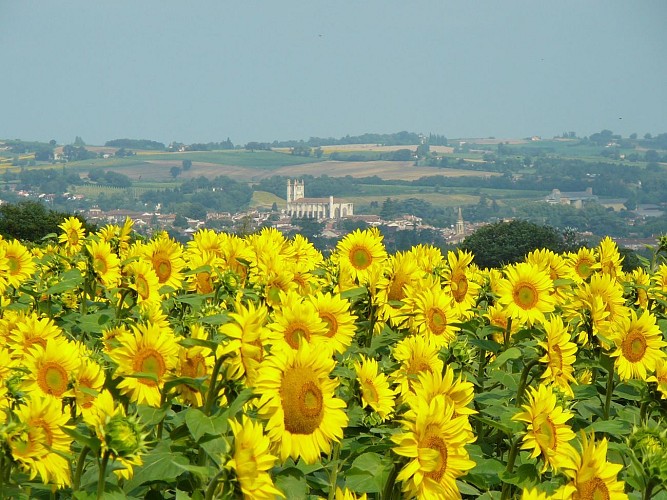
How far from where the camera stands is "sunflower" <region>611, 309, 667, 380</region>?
202 inches

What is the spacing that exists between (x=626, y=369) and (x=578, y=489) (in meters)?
2.08

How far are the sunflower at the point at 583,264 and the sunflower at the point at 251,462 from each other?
5.75 m

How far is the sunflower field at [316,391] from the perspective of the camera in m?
3.07

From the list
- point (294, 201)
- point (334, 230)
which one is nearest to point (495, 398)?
point (334, 230)

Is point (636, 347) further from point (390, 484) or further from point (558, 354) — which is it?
point (390, 484)

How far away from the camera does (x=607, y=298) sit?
5945 mm

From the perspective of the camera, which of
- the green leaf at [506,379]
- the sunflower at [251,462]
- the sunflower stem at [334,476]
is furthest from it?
the green leaf at [506,379]

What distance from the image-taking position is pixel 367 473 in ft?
11.5

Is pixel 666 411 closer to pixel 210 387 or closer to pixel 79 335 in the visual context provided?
pixel 210 387

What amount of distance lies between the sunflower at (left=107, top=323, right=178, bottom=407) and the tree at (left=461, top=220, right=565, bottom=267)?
64.7 meters

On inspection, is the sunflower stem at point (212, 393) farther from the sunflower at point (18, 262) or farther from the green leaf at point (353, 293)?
the sunflower at point (18, 262)

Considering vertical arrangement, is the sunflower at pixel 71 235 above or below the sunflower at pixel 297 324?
below

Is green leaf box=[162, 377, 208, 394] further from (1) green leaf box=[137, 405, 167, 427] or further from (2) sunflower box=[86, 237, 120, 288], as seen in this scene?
(2) sunflower box=[86, 237, 120, 288]

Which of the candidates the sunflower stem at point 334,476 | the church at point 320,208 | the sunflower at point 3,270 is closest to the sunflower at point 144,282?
the sunflower at point 3,270
